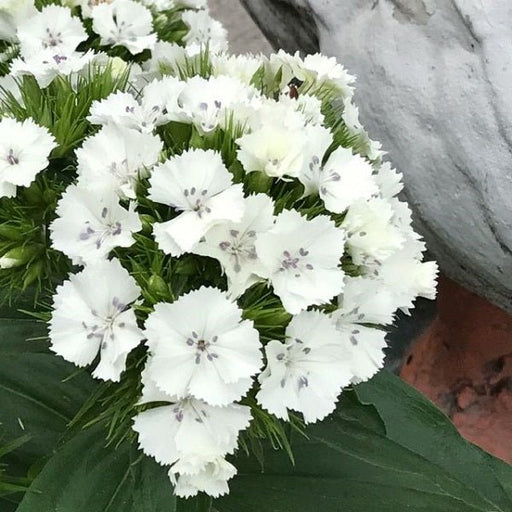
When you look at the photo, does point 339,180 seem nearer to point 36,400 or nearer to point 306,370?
point 306,370

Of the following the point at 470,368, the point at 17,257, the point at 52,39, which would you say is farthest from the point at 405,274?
the point at 470,368

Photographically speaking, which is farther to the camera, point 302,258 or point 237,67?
point 237,67

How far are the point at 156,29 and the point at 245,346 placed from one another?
482mm

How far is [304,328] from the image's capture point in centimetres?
49

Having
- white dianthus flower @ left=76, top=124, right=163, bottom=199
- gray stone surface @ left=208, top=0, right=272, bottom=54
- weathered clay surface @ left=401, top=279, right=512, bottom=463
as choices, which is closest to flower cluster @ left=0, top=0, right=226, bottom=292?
white dianthus flower @ left=76, top=124, right=163, bottom=199

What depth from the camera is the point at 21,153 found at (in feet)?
1.75

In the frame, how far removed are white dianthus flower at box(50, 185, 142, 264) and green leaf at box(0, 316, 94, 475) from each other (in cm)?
20

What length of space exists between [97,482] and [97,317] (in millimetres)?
177

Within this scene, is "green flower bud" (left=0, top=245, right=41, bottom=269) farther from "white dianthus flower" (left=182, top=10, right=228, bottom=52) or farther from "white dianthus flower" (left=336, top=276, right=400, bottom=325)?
"white dianthus flower" (left=182, top=10, right=228, bottom=52)

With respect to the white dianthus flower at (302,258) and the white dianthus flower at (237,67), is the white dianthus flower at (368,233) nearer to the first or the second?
the white dianthus flower at (302,258)

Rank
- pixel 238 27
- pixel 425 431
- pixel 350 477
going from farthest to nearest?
pixel 238 27 < pixel 425 431 < pixel 350 477

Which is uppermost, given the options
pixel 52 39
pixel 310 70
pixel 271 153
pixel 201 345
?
pixel 52 39

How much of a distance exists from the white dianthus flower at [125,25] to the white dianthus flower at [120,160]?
25 centimetres

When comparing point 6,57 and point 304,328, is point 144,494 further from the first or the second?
point 6,57
